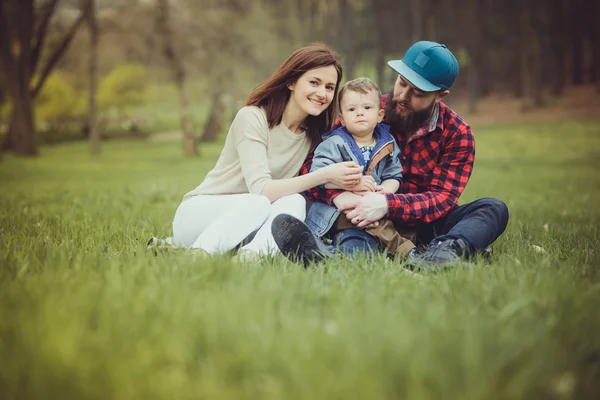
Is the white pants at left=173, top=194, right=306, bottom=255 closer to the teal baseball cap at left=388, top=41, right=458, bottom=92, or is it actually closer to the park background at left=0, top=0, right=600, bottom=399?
the park background at left=0, top=0, right=600, bottom=399

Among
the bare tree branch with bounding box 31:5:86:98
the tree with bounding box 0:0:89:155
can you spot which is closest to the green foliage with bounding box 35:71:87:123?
the tree with bounding box 0:0:89:155

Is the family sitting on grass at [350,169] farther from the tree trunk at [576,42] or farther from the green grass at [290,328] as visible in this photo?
the tree trunk at [576,42]

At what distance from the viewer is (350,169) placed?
3.54 metres

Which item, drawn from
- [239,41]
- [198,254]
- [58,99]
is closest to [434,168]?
[198,254]

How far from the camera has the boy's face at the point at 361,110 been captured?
3.78m

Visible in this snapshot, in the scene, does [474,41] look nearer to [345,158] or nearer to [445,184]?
[445,184]

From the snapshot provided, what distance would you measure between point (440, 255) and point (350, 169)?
783 millimetres

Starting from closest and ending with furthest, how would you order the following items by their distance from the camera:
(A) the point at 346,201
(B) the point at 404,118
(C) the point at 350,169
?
(C) the point at 350,169 < (A) the point at 346,201 < (B) the point at 404,118

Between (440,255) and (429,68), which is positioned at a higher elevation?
(429,68)

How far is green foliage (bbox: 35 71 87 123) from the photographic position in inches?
1416

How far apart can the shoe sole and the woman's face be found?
101cm

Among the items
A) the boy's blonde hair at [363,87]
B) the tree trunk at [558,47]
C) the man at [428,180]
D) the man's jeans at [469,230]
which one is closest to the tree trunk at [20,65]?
the boy's blonde hair at [363,87]

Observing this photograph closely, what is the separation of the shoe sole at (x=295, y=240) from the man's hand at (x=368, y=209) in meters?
0.42

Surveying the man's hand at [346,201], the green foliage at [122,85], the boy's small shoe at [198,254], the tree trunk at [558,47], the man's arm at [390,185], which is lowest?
the boy's small shoe at [198,254]
